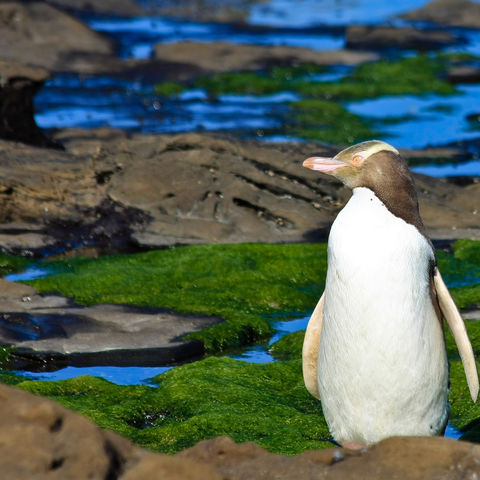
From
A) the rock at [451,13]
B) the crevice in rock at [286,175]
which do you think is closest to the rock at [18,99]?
the crevice in rock at [286,175]

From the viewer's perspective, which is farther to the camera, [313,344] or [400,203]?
[313,344]

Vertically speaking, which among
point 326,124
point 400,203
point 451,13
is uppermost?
point 400,203

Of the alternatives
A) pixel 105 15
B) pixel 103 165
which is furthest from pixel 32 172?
pixel 105 15

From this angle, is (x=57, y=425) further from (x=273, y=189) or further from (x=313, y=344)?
(x=273, y=189)

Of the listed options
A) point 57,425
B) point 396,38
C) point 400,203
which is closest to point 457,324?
point 400,203

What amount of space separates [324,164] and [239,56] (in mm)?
21119

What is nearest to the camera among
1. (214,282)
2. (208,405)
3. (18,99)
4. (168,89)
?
(208,405)

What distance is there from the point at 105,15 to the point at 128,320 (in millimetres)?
28077

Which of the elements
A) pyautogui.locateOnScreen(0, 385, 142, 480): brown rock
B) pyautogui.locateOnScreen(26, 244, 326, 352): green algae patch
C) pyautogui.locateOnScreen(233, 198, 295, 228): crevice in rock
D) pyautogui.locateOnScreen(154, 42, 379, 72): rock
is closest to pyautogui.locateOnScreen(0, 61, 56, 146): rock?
pyautogui.locateOnScreen(233, 198, 295, 228): crevice in rock

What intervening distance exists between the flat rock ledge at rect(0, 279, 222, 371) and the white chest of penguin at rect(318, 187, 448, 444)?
2769 mm

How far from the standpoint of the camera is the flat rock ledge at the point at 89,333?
27.7 feet

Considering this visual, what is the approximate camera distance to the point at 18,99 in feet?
50.9

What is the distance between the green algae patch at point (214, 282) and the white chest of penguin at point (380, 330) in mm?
3050

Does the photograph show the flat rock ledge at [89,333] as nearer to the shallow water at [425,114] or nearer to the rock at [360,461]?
the rock at [360,461]
